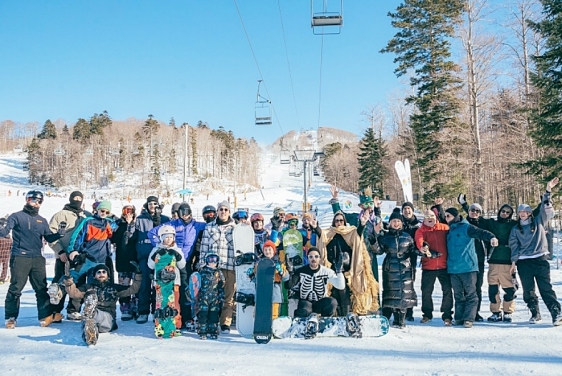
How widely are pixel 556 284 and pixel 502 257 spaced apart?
3.65 meters

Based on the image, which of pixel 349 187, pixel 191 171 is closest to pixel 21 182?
pixel 191 171

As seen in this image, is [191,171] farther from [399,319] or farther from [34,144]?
[399,319]

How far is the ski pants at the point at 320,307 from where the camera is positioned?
16.3 feet

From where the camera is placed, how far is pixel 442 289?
5.57 meters

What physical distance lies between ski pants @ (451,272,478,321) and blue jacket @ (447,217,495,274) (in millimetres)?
83

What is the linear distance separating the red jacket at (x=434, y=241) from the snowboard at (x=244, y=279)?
2.36 meters

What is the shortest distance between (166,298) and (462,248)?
3976 mm

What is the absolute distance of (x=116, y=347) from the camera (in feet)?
14.6

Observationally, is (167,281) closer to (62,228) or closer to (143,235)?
(143,235)

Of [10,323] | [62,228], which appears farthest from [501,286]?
[10,323]

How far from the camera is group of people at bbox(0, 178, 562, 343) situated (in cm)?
511

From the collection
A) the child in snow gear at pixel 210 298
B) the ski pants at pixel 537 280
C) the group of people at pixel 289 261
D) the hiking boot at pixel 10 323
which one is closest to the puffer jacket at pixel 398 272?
the group of people at pixel 289 261

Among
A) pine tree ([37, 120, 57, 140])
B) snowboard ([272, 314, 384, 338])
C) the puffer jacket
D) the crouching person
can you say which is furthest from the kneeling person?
pine tree ([37, 120, 57, 140])

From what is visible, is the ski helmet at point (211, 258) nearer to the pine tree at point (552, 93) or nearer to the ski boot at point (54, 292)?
the ski boot at point (54, 292)
